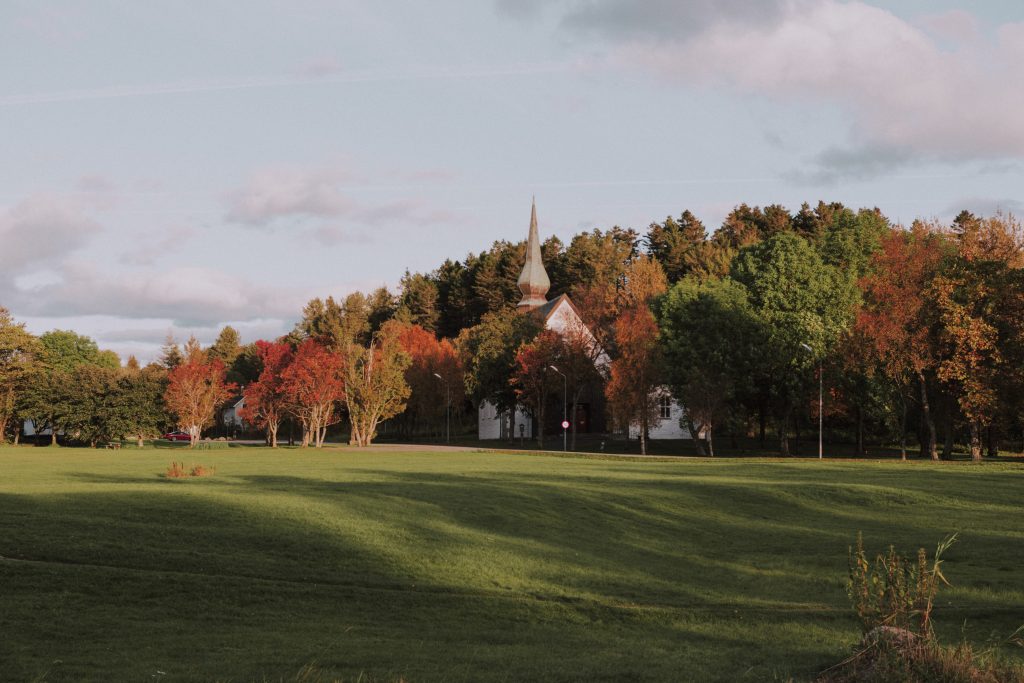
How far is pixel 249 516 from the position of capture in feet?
69.9

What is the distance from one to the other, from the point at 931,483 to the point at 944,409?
107 feet

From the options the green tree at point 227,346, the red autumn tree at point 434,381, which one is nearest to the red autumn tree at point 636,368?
the red autumn tree at point 434,381

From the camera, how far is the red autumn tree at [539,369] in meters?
82.4

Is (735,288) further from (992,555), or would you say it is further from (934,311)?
(992,555)

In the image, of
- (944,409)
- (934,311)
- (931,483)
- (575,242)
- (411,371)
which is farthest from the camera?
(575,242)

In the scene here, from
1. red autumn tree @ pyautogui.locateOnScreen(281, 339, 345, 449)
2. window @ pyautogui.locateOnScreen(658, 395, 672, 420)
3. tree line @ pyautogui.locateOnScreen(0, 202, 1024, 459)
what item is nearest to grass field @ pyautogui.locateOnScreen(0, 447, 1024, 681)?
tree line @ pyautogui.locateOnScreen(0, 202, 1024, 459)

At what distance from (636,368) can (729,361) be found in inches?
264

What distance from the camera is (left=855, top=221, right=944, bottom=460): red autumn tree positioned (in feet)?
188

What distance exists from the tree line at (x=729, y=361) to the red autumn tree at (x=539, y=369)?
0.57 feet

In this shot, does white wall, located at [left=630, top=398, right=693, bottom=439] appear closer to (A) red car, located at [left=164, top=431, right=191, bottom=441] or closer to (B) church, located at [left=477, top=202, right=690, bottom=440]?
(B) church, located at [left=477, top=202, right=690, bottom=440]

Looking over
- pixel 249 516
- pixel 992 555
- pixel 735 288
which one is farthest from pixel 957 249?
pixel 249 516

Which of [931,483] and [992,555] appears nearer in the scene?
[992,555]

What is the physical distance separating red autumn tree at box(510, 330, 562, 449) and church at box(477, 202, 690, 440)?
2555mm

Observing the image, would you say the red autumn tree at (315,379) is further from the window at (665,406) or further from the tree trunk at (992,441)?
the tree trunk at (992,441)
